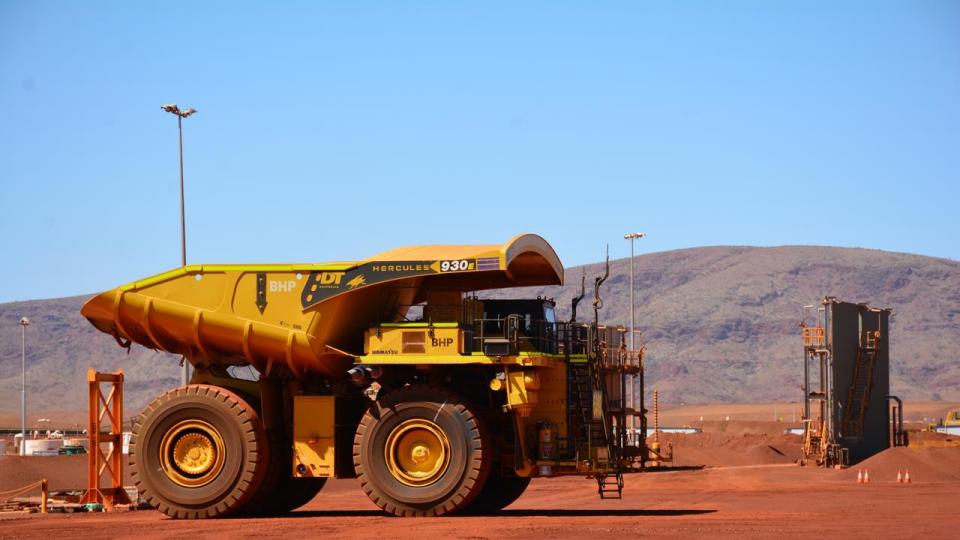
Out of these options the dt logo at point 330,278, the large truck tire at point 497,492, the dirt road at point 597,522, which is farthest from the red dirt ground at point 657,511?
the dt logo at point 330,278

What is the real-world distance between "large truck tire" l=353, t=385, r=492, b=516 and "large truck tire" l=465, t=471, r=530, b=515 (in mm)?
2120

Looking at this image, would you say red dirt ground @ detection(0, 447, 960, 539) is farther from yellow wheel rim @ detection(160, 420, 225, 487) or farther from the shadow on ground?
yellow wheel rim @ detection(160, 420, 225, 487)

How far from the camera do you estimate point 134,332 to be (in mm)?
24875

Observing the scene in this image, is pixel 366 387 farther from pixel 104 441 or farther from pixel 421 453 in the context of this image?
pixel 104 441

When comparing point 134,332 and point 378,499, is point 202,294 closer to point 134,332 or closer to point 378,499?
point 134,332

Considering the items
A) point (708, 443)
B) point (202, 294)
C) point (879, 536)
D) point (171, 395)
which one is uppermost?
point (202, 294)

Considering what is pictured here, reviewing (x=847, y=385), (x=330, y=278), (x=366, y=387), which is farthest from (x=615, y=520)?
(x=847, y=385)

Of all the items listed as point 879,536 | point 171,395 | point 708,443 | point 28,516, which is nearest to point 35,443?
point 708,443

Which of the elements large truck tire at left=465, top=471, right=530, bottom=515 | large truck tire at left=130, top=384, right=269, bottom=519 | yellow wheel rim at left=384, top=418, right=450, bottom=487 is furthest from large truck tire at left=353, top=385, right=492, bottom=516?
large truck tire at left=465, top=471, right=530, bottom=515

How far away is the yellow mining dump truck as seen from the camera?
918 inches

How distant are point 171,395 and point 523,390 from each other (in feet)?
20.8

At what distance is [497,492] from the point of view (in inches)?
1014

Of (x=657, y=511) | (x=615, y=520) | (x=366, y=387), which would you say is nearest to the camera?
(x=615, y=520)

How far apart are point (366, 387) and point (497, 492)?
11.7 ft
